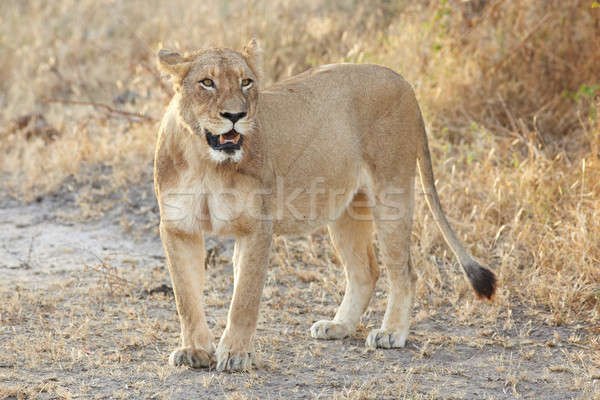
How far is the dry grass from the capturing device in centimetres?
421


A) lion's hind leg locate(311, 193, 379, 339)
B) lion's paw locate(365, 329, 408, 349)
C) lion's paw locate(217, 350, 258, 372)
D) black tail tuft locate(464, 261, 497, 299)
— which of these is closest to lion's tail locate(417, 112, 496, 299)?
black tail tuft locate(464, 261, 497, 299)

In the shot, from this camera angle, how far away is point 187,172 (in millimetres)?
3514

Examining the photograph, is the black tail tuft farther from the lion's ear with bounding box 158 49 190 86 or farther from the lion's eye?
the lion's ear with bounding box 158 49 190 86

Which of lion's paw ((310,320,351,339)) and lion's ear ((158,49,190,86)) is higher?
lion's ear ((158,49,190,86))

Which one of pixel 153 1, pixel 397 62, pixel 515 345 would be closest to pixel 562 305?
pixel 515 345

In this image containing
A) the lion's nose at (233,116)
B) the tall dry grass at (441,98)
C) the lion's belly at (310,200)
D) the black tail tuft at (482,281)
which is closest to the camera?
the lion's nose at (233,116)

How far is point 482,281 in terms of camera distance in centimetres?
414

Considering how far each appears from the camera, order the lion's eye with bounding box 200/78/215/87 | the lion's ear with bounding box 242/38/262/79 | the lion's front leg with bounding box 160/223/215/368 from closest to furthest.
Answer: the lion's eye with bounding box 200/78/215/87 < the lion's front leg with bounding box 160/223/215/368 < the lion's ear with bounding box 242/38/262/79

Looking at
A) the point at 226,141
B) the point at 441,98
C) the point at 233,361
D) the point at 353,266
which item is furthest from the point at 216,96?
the point at 441,98

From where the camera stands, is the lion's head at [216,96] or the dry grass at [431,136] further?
the dry grass at [431,136]

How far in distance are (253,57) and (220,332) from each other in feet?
4.92

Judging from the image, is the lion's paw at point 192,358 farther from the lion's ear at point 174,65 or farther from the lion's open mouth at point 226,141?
the lion's ear at point 174,65

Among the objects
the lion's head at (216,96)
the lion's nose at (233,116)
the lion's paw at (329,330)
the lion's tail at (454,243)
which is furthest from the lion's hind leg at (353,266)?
the lion's nose at (233,116)

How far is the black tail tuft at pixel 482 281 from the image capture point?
4141 mm
